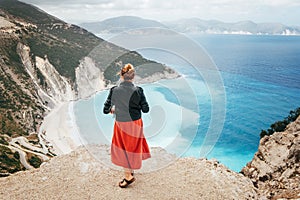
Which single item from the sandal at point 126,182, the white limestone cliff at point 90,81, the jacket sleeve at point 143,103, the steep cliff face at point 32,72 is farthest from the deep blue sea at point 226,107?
the steep cliff face at point 32,72

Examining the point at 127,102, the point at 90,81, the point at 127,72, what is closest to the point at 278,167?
the point at 127,102

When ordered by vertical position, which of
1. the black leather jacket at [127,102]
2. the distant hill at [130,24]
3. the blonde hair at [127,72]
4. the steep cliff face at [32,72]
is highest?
the distant hill at [130,24]

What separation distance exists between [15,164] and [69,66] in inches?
1720

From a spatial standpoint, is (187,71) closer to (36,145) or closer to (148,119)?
(148,119)

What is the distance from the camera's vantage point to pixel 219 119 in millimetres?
7344

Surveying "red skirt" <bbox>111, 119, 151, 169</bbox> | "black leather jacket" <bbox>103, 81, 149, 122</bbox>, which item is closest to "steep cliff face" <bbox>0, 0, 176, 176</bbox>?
"red skirt" <bbox>111, 119, 151, 169</bbox>

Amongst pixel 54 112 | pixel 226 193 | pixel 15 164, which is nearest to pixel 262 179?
pixel 226 193

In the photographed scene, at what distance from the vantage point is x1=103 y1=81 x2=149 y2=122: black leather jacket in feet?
18.7

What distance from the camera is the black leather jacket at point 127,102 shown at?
5.71m

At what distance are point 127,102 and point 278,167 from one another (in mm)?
5621

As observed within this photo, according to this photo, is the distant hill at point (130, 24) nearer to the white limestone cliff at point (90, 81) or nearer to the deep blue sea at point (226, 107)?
the deep blue sea at point (226, 107)

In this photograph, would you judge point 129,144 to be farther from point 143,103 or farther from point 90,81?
point 90,81

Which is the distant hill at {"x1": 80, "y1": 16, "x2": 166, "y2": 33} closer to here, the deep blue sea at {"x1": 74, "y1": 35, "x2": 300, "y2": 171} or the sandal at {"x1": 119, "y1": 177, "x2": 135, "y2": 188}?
the deep blue sea at {"x1": 74, "y1": 35, "x2": 300, "y2": 171}

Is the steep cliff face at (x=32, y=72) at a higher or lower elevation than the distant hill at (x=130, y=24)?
lower
